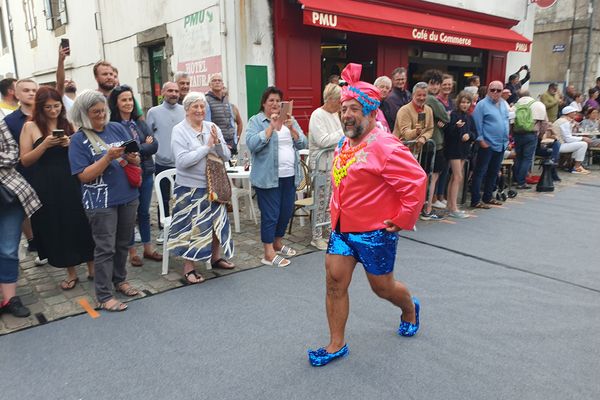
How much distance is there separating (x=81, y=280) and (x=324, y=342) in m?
2.49

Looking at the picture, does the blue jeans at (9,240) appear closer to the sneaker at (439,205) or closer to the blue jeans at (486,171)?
the sneaker at (439,205)

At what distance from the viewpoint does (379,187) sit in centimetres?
252

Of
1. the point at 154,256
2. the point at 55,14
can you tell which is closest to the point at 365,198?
the point at 154,256

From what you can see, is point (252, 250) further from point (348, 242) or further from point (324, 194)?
point (348, 242)

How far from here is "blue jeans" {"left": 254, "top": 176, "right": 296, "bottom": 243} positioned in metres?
4.31

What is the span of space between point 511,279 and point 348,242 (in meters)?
2.25

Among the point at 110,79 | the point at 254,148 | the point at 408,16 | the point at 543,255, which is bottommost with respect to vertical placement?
the point at 543,255

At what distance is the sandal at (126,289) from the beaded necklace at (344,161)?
214 centimetres

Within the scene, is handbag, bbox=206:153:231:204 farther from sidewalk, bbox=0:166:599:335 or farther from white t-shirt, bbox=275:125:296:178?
sidewalk, bbox=0:166:599:335

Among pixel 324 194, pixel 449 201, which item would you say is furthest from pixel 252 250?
pixel 449 201

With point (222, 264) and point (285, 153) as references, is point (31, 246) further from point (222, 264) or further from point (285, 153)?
point (285, 153)

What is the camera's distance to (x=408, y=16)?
899 centimetres

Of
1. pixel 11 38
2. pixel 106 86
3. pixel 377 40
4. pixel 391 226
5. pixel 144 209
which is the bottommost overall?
pixel 144 209

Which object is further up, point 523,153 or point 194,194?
point 194,194
